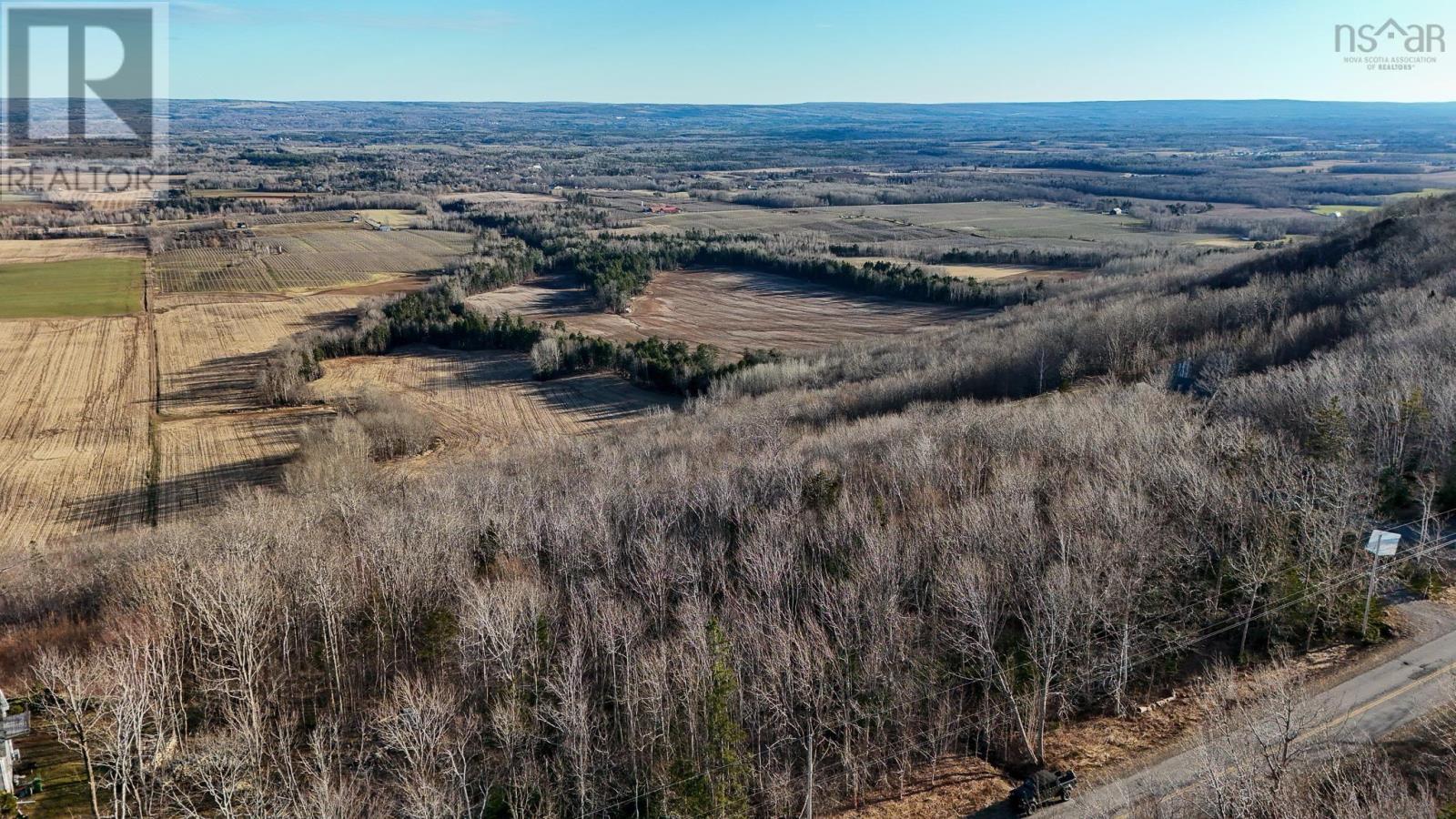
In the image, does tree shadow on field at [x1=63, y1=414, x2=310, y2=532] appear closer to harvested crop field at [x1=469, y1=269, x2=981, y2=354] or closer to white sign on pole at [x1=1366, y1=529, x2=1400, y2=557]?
harvested crop field at [x1=469, y1=269, x2=981, y2=354]

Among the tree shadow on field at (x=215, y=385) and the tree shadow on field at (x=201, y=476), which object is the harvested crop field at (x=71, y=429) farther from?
the tree shadow on field at (x=215, y=385)

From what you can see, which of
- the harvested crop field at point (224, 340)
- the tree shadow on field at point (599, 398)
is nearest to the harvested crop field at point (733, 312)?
the tree shadow on field at point (599, 398)

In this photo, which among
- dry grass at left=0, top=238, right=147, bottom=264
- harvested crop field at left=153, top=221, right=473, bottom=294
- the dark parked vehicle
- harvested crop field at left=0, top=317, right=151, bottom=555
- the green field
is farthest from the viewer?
dry grass at left=0, top=238, right=147, bottom=264

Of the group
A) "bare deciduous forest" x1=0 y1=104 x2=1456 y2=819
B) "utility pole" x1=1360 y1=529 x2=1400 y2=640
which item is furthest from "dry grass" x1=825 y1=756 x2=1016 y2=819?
"utility pole" x1=1360 y1=529 x2=1400 y2=640

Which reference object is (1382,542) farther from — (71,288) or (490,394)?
(71,288)

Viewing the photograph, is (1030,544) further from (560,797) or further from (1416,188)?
(1416,188)

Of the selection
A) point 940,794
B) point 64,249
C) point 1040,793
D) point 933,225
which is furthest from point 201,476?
point 933,225
